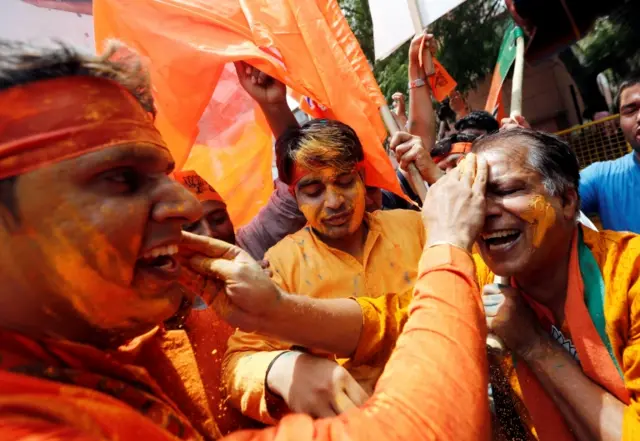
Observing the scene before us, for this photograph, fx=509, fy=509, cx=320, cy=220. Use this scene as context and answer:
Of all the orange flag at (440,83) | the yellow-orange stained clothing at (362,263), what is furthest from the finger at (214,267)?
the orange flag at (440,83)

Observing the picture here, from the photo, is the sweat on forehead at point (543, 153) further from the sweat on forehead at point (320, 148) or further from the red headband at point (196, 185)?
the red headband at point (196, 185)

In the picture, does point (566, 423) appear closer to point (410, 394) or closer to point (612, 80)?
point (410, 394)

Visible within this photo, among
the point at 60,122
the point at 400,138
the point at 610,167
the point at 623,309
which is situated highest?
the point at 60,122

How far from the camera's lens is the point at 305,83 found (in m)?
2.96

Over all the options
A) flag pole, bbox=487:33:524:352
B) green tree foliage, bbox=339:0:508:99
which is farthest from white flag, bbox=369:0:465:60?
green tree foliage, bbox=339:0:508:99

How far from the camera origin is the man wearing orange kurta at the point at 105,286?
97 cm

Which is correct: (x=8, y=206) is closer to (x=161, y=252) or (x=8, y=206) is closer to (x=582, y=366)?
(x=161, y=252)

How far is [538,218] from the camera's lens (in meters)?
1.88

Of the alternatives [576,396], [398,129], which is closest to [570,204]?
[576,396]

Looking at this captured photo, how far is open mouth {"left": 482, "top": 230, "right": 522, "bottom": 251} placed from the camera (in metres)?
1.89

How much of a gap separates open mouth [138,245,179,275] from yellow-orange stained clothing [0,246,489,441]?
22 centimetres

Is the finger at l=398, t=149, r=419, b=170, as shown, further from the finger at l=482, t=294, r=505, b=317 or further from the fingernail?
the fingernail

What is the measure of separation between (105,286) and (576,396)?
145 cm

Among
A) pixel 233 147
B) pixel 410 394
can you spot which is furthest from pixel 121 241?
Result: pixel 233 147
